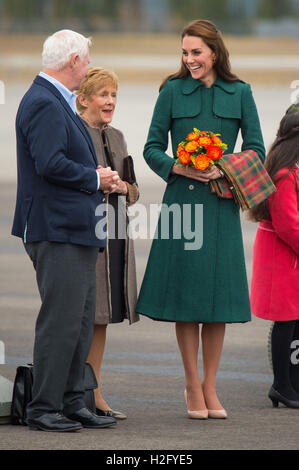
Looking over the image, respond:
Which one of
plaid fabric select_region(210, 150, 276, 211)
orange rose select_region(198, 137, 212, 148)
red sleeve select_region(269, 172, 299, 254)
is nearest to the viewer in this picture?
orange rose select_region(198, 137, 212, 148)

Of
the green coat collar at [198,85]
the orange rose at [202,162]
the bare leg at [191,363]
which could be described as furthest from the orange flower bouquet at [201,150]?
the bare leg at [191,363]

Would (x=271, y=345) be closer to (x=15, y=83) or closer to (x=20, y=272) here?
(x=20, y=272)

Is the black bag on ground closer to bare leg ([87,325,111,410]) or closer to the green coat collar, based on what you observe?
bare leg ([87,325,111,410])

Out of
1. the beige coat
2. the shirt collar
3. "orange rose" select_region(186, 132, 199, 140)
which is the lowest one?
the beige coat

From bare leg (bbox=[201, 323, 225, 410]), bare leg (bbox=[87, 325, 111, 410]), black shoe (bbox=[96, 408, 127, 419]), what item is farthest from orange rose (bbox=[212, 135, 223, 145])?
black shoe (bbox=[96, 408, 127, 419])

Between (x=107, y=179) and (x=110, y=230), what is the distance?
558mm

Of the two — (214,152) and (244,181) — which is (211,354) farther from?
(214,152)

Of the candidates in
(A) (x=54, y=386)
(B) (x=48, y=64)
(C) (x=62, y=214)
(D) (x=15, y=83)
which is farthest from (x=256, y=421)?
(D) (x=15, y=83)

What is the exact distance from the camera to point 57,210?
511 centimetres

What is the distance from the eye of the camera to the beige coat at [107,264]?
18.8ft

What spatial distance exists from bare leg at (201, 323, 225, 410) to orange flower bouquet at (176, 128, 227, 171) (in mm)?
863

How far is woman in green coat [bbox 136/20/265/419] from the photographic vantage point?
5734mm

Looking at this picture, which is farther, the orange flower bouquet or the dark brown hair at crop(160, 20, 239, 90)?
the dark brown hair at crop(160, 20, 239, 90)
